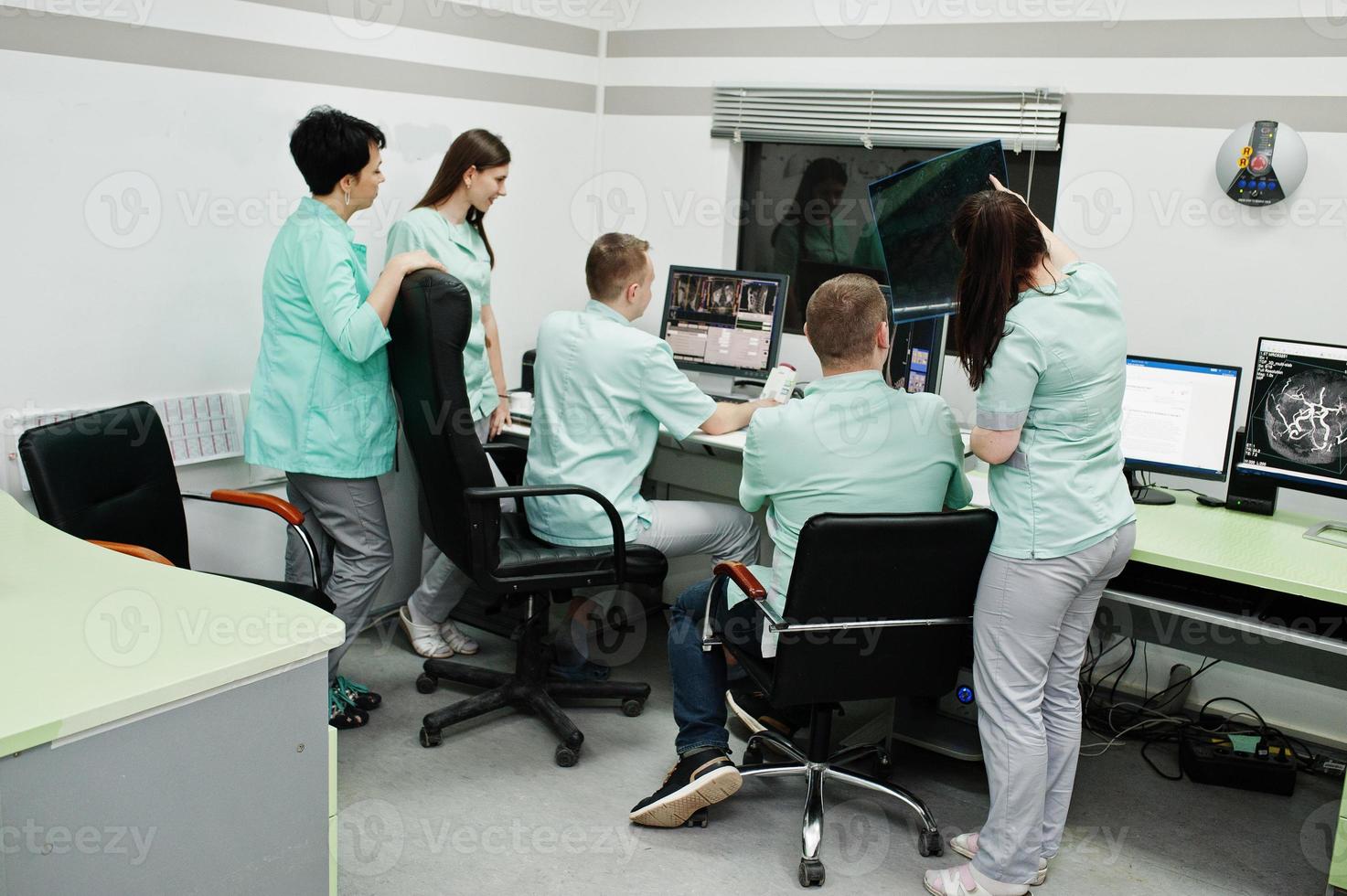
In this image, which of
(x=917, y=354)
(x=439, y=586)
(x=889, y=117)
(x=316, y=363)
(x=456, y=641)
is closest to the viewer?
(x=316, y=363)

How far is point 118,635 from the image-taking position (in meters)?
1.75

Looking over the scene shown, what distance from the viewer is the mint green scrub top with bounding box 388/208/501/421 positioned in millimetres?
3357

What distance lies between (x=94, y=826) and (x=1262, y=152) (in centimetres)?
304

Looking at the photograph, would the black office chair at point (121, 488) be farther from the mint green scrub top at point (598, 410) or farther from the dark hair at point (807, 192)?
the dark hair at point (807, 192)

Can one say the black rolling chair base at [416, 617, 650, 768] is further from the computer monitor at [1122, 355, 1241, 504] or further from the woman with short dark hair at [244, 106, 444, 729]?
the computer monitor at [1122, 355, 1241, 504]

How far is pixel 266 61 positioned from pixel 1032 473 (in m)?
2.31

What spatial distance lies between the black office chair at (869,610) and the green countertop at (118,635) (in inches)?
36.3

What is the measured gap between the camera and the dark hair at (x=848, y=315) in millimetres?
2410

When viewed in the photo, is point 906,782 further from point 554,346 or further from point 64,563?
point 64,563

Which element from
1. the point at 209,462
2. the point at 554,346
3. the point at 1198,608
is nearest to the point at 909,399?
the point at 1198,608

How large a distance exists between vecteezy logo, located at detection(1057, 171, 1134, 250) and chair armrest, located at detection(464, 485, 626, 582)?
163cm

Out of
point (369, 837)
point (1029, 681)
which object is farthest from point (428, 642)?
point (1029, 681)

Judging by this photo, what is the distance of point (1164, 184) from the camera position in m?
3.32

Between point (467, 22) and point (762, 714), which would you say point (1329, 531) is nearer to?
point (762, 714)
